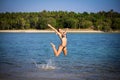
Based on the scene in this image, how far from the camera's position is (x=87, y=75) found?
6172mm

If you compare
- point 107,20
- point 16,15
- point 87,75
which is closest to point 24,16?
point 16,15

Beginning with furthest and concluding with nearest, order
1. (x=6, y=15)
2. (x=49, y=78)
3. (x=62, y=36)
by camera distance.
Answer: (x=6, y=15) → (x=62, y=36) → (x=49, y=78)

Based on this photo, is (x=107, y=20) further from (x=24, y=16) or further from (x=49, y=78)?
(x=49, y=78)

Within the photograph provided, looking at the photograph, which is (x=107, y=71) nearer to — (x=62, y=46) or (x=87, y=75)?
(x=87, y=75)

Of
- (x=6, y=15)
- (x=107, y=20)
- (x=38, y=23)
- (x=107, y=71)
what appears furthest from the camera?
(x=107, y=20)

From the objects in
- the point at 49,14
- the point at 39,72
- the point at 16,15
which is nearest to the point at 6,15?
the point at 16,15

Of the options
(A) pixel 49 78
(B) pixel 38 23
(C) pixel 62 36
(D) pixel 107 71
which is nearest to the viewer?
(A) pixel 49 78

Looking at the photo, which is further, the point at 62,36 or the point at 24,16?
the point at 24,16

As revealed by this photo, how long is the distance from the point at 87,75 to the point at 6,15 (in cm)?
706

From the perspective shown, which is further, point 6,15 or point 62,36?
point 6,15

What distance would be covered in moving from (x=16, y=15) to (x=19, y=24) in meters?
0.47

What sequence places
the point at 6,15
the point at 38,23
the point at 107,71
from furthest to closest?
the point at 38,23 < the point at 6,15 < the point at 107,71

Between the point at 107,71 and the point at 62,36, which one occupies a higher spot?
the point at 62,36

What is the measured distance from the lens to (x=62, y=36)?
20.0 ft
